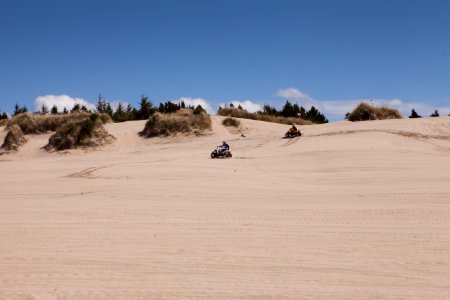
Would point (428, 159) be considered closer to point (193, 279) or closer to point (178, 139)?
point (193, 279)

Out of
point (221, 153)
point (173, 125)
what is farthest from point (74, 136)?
point (221, 153)

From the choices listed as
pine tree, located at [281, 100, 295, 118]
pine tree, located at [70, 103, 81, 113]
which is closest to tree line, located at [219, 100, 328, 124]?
pine tree, located at [281, 100, 295, 118]

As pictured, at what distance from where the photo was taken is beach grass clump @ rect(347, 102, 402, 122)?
2903 centimetres

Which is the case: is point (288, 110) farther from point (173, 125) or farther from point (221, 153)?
point (221, 153)

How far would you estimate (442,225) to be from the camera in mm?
6809

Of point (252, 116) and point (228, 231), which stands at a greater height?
point (252, 116)

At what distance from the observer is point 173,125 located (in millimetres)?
26078

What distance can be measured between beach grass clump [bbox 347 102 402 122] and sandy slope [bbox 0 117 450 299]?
1563cm

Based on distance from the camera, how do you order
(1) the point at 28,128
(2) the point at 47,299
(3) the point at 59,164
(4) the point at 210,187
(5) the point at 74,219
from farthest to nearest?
1. (1) the point at 28,128
2. (3) the point at 59,164
3. (4) the point at 210,187
4. (5) the point at 74,219
5. (2) the point at 47,299

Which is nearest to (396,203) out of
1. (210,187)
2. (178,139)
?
(210,187)

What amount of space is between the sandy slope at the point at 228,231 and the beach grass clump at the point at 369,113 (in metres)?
15.6

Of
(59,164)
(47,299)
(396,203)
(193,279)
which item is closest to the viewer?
(47,299)

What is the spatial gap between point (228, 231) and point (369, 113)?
24.4m

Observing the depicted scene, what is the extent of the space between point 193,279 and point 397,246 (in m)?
2.75
